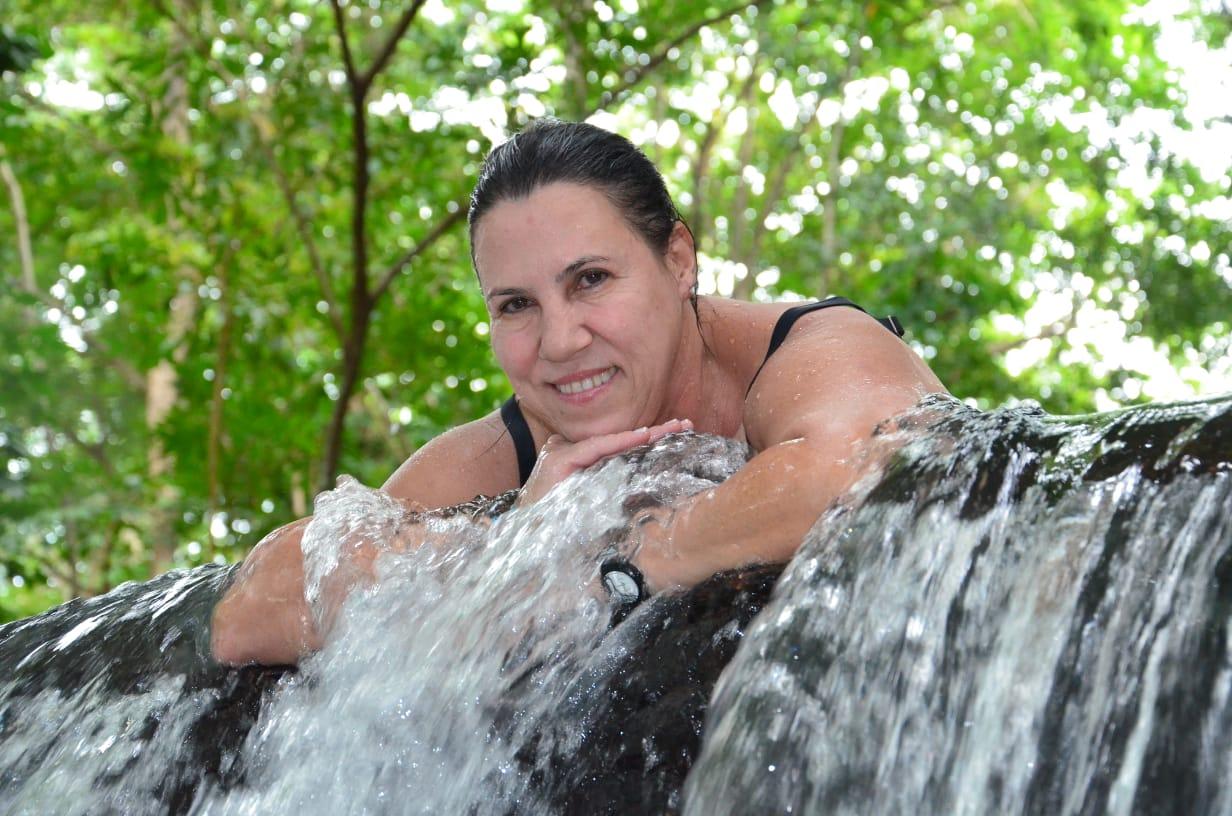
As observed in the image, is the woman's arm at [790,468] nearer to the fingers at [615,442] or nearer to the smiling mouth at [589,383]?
the fingers at [615,442]

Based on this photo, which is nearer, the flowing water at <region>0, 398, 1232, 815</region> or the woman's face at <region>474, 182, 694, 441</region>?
the flowing water at <region>0, 398, 1232, 815</region>

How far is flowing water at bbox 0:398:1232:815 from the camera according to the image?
111 centimetres

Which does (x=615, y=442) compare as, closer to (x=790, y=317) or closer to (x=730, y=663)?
(x=790, y=317)

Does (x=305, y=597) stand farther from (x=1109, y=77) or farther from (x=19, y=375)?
(x=1109, y=77)

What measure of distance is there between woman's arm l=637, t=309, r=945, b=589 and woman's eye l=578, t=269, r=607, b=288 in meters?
0.33

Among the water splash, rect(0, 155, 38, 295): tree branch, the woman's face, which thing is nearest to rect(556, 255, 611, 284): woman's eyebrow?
the woman's face

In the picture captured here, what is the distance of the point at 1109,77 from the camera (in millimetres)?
8016

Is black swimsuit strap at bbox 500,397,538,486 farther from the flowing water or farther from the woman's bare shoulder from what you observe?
the flowing water

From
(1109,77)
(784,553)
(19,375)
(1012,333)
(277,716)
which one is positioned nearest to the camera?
(784,553)

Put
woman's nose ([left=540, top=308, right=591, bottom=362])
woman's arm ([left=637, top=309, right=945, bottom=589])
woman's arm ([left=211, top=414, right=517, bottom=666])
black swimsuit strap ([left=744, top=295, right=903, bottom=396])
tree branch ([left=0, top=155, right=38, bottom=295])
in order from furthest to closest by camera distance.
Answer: tree branch ([left=0, top=155, right=38, bottom=295]) → black swimsuit strap ([left=744, top=295, right=903, bottom=396]) → woman's nose ([left=540, top=308, right=591, bottom=362]) → woman's arm ([left=211, top=414, right=517, bottom=666]) → woman's arm ([left=637, top=309, right=945, bottom=589])

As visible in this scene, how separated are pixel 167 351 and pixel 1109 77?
5915 mm

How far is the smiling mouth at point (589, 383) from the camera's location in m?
1.98

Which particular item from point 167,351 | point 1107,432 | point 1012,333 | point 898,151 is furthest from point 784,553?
point 1012,333

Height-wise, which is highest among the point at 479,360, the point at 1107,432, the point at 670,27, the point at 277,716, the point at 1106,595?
the point at 670,27
